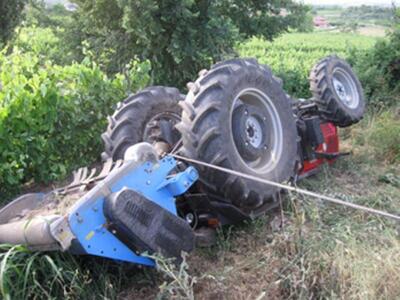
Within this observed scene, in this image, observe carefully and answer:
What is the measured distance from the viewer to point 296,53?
27.4 m

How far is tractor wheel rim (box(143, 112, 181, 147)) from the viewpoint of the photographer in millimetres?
4621

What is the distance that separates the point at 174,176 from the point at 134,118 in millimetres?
1101

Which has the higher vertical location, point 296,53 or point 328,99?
point 328,99

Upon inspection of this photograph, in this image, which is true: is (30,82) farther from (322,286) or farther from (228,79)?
(322,286)

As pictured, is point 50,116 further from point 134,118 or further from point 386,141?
point 386,141

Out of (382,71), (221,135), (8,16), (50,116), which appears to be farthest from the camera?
(8,16)

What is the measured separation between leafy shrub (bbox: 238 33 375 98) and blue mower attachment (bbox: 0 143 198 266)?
23.0 ft

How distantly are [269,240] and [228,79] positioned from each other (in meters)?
1.26

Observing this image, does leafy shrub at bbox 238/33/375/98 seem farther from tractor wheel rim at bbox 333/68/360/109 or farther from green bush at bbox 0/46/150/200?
green bush at bbox 0/46/150/200

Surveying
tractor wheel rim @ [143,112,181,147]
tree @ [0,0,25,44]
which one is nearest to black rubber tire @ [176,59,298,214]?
tractor wheel rim @ [143,112,181,147]

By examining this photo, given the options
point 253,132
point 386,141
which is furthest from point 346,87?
point 253,132

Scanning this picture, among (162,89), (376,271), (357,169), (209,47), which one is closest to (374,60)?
(209,47)

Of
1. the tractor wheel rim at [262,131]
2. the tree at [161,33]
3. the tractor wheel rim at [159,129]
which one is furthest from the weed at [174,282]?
the tree at [161,33]

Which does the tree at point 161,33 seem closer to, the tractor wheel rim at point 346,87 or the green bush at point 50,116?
the green bush at point 50,116
